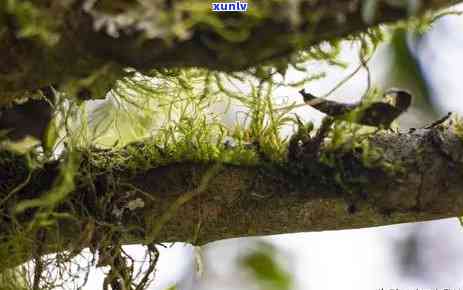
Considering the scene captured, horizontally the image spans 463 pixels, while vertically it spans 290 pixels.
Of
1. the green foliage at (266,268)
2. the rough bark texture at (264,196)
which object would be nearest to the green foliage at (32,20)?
the rough bark texture at (264,196)

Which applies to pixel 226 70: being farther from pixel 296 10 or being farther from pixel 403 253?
pixel 403 253

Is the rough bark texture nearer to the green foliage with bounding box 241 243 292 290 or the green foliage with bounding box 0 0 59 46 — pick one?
the green foliage with bounding box 0 0 59 46

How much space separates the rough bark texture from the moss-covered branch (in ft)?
0.52

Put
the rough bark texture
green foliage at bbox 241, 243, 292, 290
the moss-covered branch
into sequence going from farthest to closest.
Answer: green foliage at bbox 241, 243, 292, 290
the rough bark texture
the moss-covered branch

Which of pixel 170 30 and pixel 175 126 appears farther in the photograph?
pixel 175 126

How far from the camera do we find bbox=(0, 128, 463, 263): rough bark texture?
55cm

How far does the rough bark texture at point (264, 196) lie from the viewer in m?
0.55

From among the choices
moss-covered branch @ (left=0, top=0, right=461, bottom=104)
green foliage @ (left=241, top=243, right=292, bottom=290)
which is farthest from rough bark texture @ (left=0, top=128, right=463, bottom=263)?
green foliage @ (left=241, top=243, right=292, bottom=290)

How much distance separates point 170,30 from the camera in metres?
0.39

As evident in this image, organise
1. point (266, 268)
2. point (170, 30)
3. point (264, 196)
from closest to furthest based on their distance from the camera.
→ point (170, 30), point (264, 196), point (266, 268)

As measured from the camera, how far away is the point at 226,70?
42 cm
